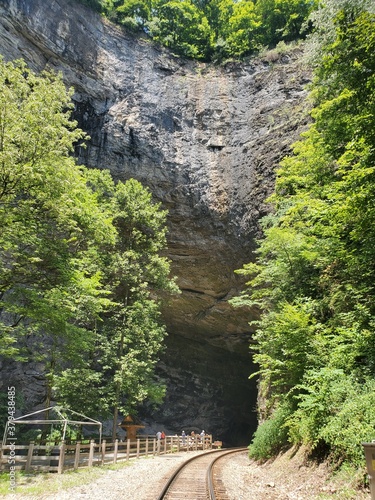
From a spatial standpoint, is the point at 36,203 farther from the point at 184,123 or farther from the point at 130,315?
the point at 184,123

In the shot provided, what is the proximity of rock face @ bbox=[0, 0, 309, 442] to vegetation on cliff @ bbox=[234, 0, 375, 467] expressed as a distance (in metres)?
9.01

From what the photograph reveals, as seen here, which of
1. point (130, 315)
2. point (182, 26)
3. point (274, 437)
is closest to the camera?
point (274, 437)

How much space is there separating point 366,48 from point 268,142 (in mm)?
14580

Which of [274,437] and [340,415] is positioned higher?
[340,415]

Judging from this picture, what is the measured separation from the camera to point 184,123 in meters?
22.8

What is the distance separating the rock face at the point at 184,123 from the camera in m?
20.5

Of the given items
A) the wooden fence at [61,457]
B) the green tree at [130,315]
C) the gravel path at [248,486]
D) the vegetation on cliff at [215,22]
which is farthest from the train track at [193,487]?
the vegetation on cliff at [215,22]

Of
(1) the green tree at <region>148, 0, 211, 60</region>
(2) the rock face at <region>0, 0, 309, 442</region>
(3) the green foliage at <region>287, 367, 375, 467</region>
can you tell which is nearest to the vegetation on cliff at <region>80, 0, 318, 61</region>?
(1) the green tree at <region>148, 0, 211, 60</region>

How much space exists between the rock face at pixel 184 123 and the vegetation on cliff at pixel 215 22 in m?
1.59

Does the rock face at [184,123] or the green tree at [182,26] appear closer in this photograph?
the rock face at [184,123]

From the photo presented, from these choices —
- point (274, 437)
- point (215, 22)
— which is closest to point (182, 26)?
point (215, 22)

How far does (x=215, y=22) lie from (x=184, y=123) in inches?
451

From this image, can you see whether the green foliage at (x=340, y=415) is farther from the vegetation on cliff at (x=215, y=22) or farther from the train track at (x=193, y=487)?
the vegetation on cliff at (x=215, y=22)

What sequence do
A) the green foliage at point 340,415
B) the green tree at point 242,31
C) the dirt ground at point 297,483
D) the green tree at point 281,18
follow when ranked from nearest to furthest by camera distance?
the dirt ground at point 297,483, the green foliage at point 340,415, the green tree at point 281,18, the green tree at point 242,31
